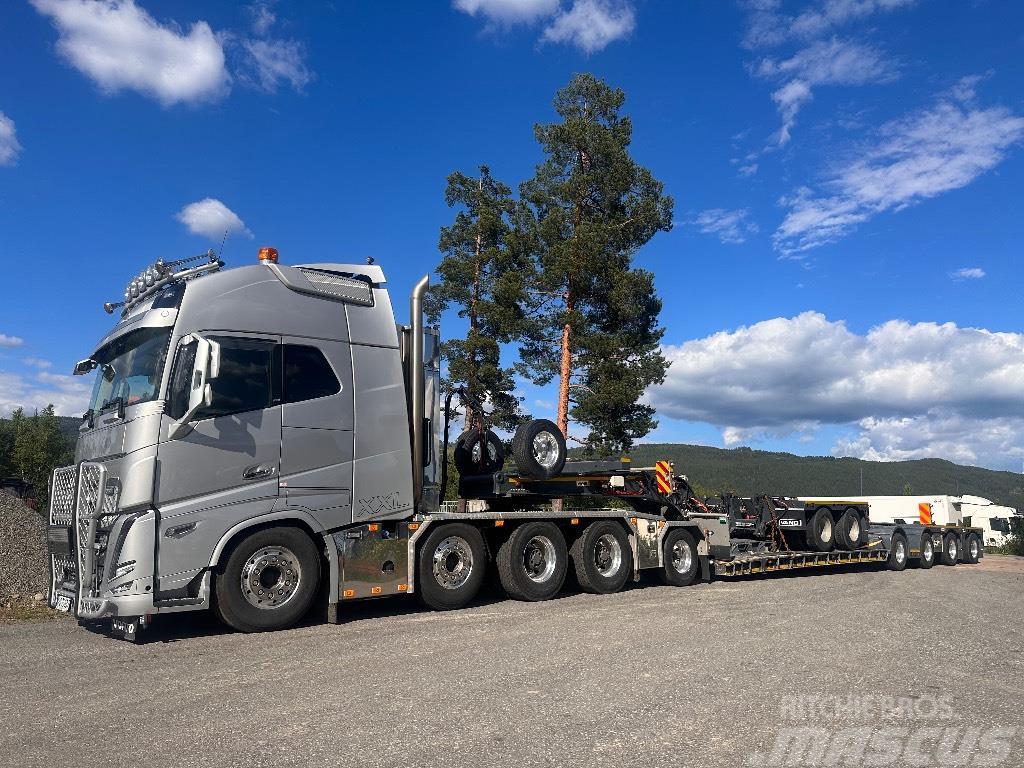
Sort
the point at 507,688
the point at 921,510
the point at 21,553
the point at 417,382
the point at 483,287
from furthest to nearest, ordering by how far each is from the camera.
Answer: the point at 483,287, the point at 921,510, the point at 21,553, the point at 417,382, the point at 507,688

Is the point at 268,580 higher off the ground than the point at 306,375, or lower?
lower

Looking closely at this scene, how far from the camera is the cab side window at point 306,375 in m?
8.34

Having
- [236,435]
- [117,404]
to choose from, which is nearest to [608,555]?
[236,435]

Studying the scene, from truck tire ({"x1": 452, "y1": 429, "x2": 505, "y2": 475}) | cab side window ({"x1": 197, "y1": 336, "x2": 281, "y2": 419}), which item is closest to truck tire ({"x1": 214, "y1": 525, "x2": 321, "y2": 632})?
cab side window ({"x1": 197, "y1": 336, "x2": 281, "y2": 419})

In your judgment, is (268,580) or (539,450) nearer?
(268,580)

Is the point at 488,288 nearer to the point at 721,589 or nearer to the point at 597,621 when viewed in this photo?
the point at 721,589

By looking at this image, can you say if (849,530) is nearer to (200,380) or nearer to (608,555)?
(608,555)

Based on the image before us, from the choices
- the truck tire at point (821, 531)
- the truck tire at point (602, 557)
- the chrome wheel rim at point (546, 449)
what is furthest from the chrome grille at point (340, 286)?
A: the truck tire at point (821, 531)

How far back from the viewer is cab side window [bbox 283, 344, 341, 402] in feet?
27.3

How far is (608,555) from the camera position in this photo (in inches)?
459

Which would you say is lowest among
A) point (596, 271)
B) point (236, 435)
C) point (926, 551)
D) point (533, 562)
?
point (926, 551)

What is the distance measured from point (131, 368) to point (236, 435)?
4.36 feet

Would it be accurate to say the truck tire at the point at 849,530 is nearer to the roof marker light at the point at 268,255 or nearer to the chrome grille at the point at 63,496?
the roof marker light at the point at 268,255

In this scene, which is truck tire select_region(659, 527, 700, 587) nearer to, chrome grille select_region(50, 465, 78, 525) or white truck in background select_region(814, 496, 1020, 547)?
white truck in background select_region(814, 496, 1020, 547)
